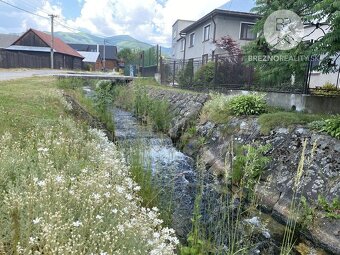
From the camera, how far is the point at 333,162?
4547mm

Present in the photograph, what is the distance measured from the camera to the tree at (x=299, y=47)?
220 inches

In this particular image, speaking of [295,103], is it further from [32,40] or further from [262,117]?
[32,40]

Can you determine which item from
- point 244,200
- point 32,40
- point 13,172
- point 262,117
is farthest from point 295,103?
point 32,40

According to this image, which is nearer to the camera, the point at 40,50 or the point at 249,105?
the point at 249,105

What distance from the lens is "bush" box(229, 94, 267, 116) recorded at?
742cm

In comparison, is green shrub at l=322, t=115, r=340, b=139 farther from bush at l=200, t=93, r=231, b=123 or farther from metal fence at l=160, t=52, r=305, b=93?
bush at l=200, t=93, r=231, b=123

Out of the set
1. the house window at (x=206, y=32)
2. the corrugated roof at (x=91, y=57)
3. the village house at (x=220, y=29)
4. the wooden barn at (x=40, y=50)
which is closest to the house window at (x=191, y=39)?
the village house at (x=220, y=29)

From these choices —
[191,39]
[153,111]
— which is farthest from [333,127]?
[191,39]

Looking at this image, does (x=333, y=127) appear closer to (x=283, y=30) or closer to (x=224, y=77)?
(x=283, y=30)

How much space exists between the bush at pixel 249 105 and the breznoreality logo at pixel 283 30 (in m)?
1.59

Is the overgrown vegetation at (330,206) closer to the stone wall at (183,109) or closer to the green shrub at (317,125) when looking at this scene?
the green shrub at (317,125)

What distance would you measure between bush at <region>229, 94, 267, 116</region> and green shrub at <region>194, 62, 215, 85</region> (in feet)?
16.1

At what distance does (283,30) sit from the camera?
25.2 feet

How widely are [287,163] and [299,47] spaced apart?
3.34m
